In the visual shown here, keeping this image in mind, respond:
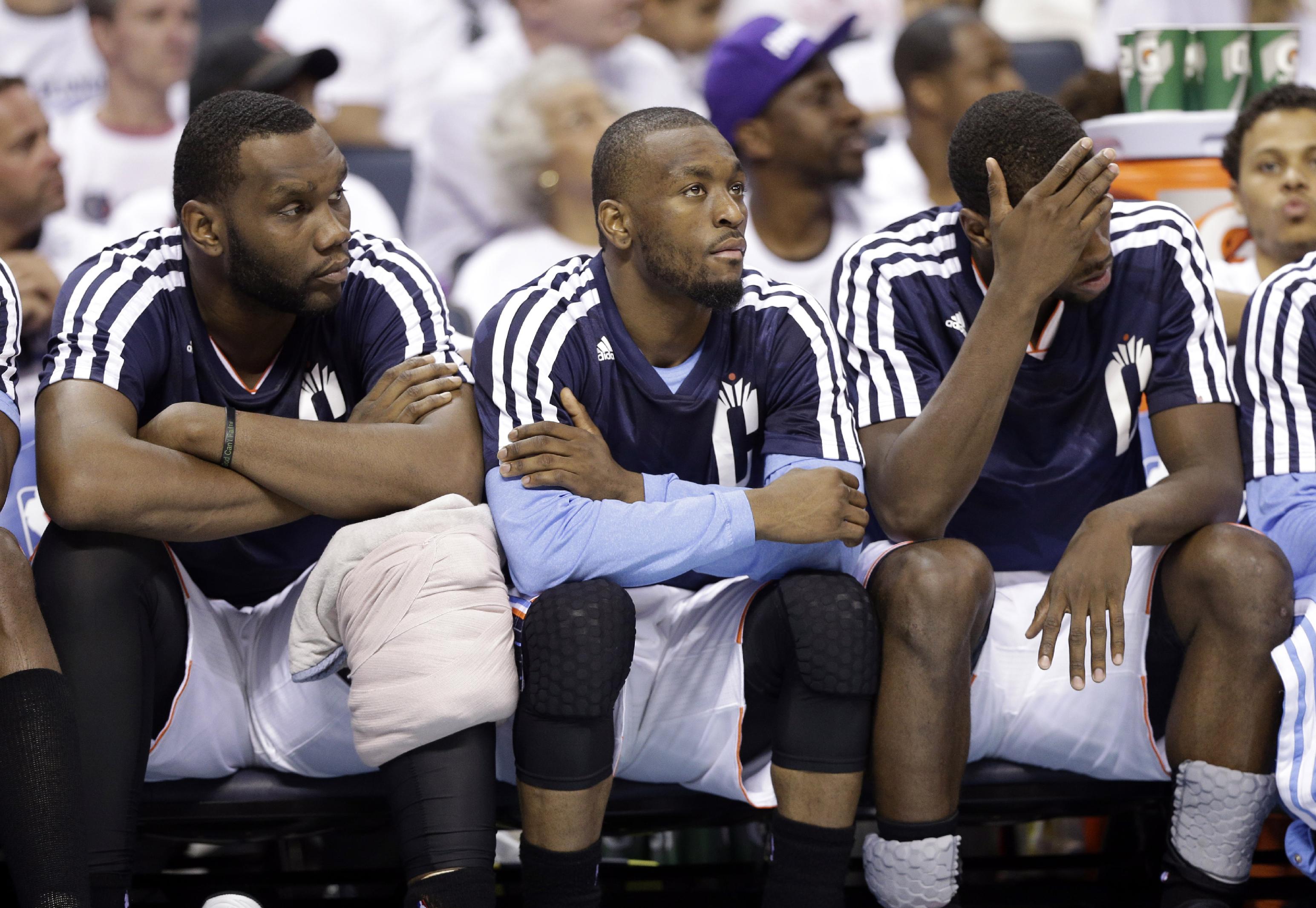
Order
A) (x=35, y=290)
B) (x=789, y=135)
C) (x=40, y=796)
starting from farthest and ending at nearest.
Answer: (x=789, y=135)
(x=35, y=290)
(x=40, y=796)

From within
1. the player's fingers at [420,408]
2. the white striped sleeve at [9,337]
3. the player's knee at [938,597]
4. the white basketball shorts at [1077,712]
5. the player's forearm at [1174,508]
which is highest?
the white striped sleeve at [9,337]

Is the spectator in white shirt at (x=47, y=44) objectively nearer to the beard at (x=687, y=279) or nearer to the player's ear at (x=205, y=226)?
the player's ear at (x=205, y=226)

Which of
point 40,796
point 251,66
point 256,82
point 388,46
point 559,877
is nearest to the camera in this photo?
point 40,796

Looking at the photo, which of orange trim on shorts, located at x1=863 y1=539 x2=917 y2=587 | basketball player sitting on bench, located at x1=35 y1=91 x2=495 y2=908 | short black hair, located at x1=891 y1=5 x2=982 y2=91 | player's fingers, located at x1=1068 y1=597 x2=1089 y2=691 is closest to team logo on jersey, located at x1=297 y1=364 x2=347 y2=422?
basketball player sitting on bench, located at x1=35 y1=91 x2=495 y2=908

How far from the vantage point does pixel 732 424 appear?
1777 mm

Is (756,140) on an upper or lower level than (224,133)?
upper

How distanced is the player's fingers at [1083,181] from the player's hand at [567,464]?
0.60m

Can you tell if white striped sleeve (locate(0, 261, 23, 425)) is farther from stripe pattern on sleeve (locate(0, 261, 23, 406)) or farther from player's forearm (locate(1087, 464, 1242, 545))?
player's forearm (locate(1087, 464, 1242, 545))

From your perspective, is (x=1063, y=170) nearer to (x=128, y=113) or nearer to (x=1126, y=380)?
(x=1126, y=380)

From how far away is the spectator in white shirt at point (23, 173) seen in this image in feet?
9.54

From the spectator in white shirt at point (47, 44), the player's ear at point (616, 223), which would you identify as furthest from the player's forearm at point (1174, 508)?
the spectator in white shirt at point (47, 44)

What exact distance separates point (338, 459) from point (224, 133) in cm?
47

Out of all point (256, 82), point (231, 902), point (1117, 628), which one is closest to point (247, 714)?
point (231, 902)

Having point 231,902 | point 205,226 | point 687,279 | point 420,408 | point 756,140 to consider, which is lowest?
point 231,902
